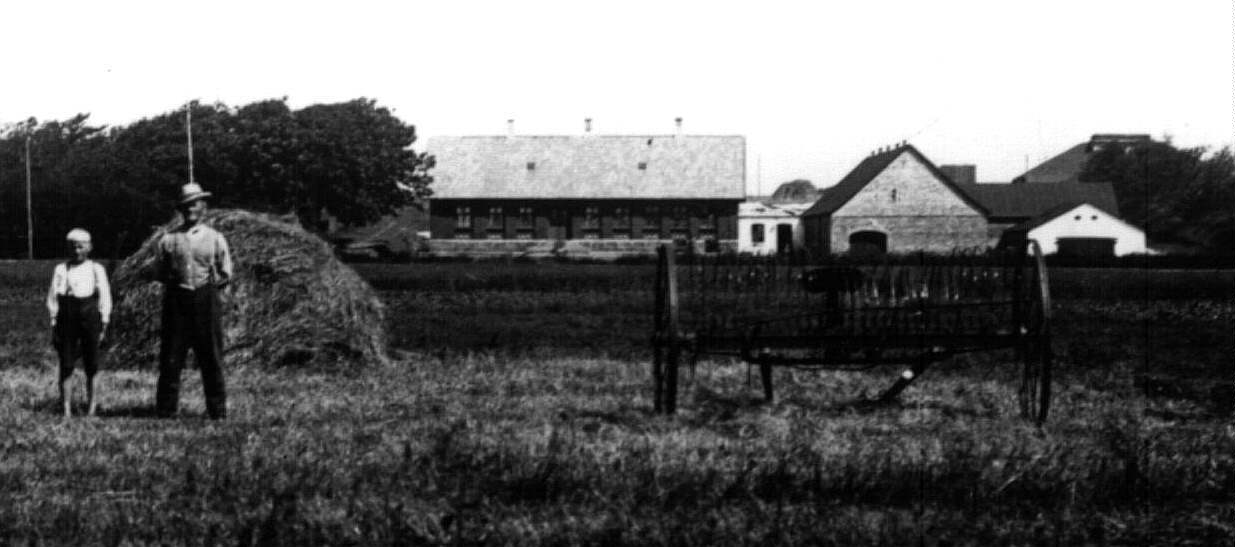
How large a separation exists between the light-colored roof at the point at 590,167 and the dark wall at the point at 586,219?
1.83 feet

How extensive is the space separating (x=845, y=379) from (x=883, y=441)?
5595 mm

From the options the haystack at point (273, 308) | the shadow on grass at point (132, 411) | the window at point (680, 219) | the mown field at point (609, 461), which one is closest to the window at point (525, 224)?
the window at point (680, 219)

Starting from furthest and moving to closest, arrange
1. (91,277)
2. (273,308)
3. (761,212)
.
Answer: (761,212), (273,308), (91,277)

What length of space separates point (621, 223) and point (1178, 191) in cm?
3662

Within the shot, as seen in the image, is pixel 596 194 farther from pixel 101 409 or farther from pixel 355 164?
pixel 101 409

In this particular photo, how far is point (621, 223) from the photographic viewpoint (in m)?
77.3

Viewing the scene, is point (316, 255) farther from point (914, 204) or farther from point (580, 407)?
point (914, 204)

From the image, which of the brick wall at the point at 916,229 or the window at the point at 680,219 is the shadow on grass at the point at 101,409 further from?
the window at the point at 680,219

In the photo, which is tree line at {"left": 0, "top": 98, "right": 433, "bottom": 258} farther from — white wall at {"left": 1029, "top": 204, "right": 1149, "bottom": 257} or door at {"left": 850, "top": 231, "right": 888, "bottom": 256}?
white wall at {"left": 1029, "top": 204, "right": 1149, "bottom": 257}

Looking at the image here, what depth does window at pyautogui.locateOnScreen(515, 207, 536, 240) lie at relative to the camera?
77625 millimetres

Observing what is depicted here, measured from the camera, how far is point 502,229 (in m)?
77.7

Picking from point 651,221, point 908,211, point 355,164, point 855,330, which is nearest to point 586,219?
point 651,221

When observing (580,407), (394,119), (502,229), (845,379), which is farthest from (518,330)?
(394,119)

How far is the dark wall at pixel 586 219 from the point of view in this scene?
77.1 meters
